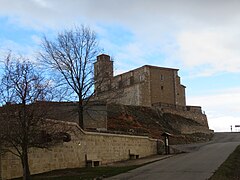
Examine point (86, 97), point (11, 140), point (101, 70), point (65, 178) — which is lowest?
point (65, 178)

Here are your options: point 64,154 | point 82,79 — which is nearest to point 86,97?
point 82,79

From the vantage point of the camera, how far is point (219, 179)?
18891 mm

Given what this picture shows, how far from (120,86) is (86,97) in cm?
906

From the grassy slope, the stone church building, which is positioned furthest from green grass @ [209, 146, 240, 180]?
the stone church building

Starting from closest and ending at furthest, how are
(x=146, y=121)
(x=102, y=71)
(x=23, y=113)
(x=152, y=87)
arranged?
(x=23, y=113) < (x=102, y=71) < (x=146, y=121) < (x=152, y=87)

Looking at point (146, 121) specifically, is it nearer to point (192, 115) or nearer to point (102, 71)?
point (192, 115)

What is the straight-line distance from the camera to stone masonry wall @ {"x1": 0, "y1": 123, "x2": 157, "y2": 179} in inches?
905

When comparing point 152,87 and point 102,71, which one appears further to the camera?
point 152,87

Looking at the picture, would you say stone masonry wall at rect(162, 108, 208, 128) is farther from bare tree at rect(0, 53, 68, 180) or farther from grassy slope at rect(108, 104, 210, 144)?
bare tree at rect(0, 53, 68, 180)

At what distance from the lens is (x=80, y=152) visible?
99.0ft

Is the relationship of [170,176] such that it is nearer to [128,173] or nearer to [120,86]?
[128,173]

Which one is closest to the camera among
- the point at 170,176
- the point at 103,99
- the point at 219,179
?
the point at 219,179

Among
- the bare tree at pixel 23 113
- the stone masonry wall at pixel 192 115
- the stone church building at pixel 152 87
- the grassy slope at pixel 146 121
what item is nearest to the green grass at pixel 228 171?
the bare tree at pixel 23 113

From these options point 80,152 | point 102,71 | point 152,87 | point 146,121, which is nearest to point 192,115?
point 152,87
